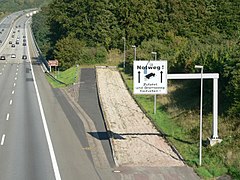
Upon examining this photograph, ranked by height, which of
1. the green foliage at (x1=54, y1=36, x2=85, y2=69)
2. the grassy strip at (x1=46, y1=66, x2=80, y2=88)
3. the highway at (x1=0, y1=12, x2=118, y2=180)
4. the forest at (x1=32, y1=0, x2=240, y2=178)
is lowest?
→ the highway at (x1=0, y1=12, x2=118, y2=180)

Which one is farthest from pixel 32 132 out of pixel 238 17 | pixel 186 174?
pixel 238 17

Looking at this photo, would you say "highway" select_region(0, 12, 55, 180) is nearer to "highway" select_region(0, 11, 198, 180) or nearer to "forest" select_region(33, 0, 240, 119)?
"highway" select_region(0, 11, 198, 180)

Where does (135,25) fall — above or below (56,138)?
above

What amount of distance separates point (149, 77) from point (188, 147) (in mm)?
4402

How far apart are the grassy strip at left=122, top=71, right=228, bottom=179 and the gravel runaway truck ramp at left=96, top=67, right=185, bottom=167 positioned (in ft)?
1.72

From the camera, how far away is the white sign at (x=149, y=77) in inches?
1047

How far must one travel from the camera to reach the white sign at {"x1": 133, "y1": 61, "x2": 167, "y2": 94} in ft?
87.2

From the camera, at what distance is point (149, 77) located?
26.8 metres

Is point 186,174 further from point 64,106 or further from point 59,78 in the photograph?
point 59,78

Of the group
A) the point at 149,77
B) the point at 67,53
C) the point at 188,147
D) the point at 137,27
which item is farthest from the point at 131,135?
the point at 137,27

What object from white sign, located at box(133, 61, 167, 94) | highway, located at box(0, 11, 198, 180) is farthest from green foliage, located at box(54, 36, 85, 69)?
white sign, located at box(133, 61, 167, 94)

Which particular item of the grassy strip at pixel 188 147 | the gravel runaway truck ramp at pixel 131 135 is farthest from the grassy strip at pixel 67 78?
the grassy strip at pixel 188 147

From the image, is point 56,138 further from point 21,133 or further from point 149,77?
point 149,77

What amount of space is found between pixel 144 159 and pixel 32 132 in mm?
9451
